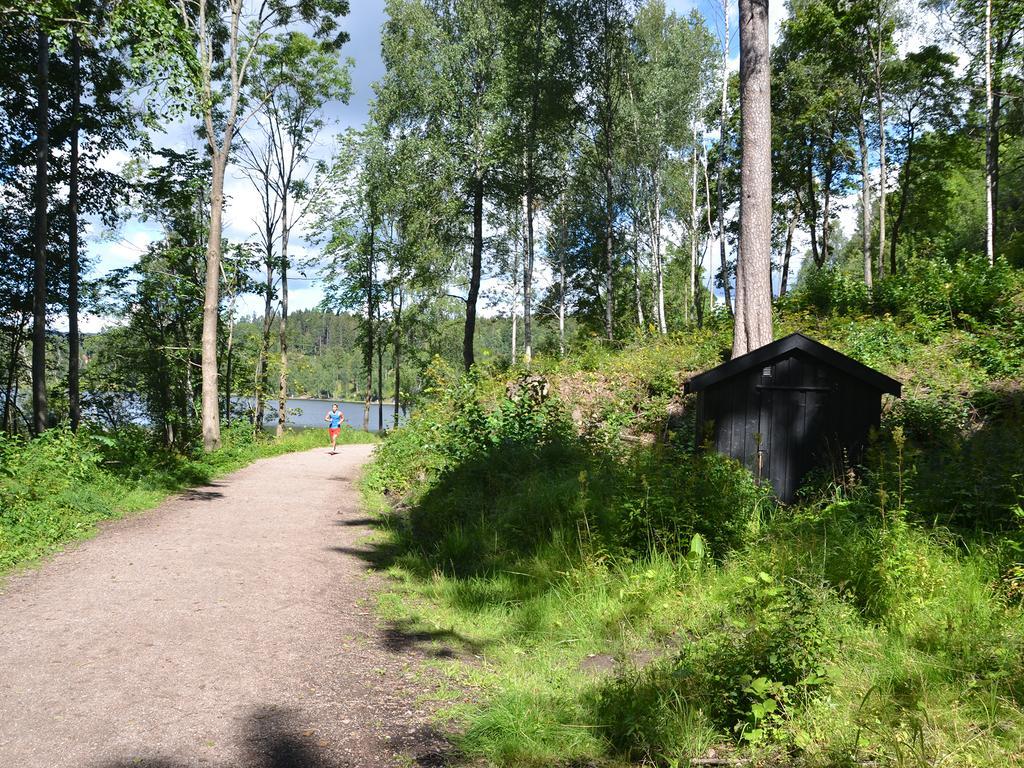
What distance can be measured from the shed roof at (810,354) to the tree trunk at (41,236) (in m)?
14.3

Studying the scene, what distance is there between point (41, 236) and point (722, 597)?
15724 mm

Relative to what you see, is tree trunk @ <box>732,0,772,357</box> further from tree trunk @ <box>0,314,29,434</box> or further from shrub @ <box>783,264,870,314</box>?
tree trunk @ <box>0,314,29,434</box>

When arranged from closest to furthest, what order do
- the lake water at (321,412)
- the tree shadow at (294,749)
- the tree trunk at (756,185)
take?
the tree shadow at (294,749) → the tree trunk at (756,185) → the lake water at (321,412)

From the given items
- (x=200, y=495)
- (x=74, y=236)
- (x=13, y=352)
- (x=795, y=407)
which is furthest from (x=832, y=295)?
(x=13, y=352)

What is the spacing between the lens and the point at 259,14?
16797 millimetres

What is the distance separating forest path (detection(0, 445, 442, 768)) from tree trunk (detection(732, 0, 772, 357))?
6747 millimetres

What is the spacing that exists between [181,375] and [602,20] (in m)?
23.8

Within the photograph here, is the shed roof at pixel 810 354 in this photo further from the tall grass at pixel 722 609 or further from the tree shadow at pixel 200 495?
the tree shadow at pixel 200 495

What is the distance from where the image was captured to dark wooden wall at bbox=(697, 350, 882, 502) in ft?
25.0

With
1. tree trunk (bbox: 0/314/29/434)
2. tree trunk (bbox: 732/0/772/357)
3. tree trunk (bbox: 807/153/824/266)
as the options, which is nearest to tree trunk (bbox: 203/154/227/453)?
tree trunk (bbox: 0/314/29/434)

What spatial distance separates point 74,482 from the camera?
9.25 metres

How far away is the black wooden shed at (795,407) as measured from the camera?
24.9 feet

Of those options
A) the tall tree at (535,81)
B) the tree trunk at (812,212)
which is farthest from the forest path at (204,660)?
the tree trunk at (812,212)

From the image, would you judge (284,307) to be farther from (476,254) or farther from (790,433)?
(790,433)
